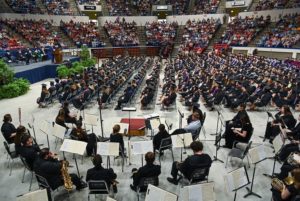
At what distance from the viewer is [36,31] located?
3488 cm

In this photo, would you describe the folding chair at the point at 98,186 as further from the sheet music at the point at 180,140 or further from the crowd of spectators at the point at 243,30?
the crowd of spectators at the point at 243,30

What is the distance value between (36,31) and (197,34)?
2397 centimetres

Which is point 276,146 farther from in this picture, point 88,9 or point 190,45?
point 88,9

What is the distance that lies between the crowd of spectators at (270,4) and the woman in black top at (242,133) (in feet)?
117

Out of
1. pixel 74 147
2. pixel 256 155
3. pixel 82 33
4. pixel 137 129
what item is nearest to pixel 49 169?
pixel 74 147

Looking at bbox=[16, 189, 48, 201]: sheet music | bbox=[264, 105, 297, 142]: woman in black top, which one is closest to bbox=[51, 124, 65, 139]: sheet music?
bbox=[16, 189, 48, 201]: sheet music

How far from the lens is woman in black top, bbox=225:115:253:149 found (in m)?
8.55

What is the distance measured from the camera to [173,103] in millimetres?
14422

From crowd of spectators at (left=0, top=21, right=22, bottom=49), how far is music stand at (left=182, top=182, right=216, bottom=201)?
28210mm

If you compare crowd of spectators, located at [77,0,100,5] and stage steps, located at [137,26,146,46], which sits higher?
crowd of spectators, located at [77,0,100,5]

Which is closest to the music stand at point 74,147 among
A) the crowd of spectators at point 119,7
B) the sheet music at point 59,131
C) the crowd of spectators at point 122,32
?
the sheet music at point 59,131

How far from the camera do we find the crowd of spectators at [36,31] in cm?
3297

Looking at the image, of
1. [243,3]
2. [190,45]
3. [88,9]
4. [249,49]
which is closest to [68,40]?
[88,9]

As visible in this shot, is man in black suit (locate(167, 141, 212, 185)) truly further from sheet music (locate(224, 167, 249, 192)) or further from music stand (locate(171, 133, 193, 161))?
music stand (locate(171, 133, 193, 161))
